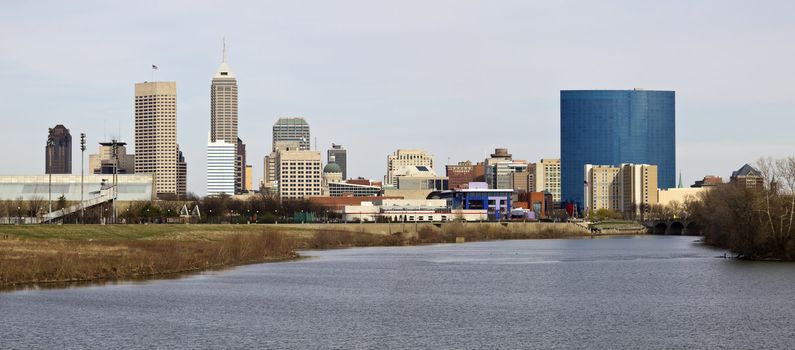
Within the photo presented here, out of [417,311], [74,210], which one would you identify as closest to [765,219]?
[417,311]

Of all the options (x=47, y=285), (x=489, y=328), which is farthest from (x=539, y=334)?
(x=47, y=285)

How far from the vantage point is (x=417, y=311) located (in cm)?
7138

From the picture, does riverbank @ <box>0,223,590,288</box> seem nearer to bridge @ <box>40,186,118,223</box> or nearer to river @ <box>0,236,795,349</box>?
river @ <box>0,236,795,349</box>

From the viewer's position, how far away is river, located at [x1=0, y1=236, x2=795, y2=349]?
57.7 metres

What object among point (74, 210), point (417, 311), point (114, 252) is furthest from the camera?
point (74, 210)

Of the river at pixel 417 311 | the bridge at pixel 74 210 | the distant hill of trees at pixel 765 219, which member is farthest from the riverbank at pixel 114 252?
the distant hill of trees at pixel 765 219

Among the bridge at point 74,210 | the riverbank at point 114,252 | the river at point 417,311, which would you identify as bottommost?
the river at point 417,311

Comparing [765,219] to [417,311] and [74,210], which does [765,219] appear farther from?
[74,210]

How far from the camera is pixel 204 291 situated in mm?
83000

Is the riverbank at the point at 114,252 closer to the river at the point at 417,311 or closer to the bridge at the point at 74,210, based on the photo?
the river at the point at 417,311

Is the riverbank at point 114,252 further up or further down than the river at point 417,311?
further up

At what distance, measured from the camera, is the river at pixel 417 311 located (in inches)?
2270

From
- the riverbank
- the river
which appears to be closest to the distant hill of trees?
the river

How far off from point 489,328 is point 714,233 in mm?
117203
